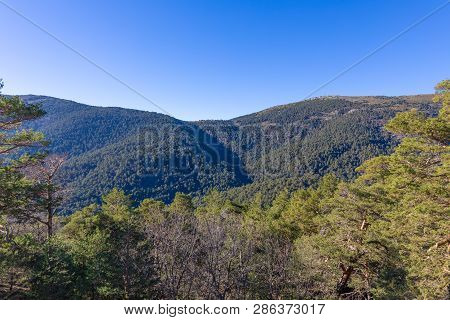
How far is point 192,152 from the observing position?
131m

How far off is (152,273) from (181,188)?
106 m

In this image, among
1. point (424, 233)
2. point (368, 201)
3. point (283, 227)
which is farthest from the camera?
point (283, 227)

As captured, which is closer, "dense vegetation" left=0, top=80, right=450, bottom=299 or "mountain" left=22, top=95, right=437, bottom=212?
"dense vegetation" left=0, top=80, right=450, bottom=299

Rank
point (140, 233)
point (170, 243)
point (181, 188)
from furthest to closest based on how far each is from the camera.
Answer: point (181, 188), point (140, 233), point (170, 243)

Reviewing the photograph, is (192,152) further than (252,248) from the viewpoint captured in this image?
Yes

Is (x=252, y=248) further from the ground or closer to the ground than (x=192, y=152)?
closer to the ground

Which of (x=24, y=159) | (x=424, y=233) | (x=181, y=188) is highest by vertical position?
(x=24, y=159)

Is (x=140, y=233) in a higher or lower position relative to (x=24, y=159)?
lower

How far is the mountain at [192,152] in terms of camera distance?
11006 cm

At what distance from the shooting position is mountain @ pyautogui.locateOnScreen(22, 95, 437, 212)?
110 metres

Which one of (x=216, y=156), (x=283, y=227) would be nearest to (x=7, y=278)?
(x=283, y=227)

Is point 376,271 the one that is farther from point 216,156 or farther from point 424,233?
point 216,156

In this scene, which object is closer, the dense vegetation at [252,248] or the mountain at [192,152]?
the dense vegetation at [252,248]

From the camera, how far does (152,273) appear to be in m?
14.0
